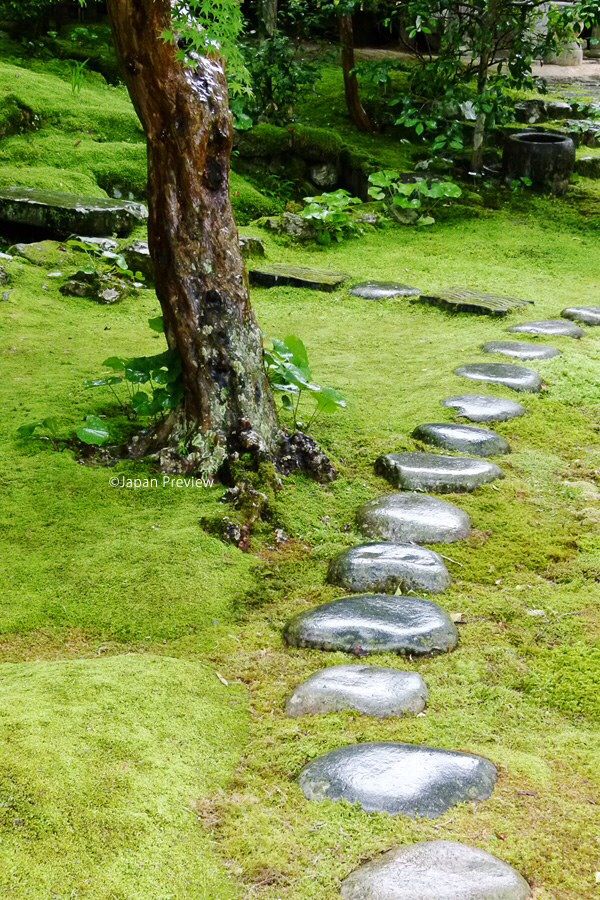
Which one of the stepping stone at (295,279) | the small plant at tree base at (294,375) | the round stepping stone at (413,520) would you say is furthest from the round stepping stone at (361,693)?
the stepping stone at (295,279)

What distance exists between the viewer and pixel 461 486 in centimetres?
438

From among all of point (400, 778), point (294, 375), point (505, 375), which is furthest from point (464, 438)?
point (400, 778)

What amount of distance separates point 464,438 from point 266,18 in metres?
8.63

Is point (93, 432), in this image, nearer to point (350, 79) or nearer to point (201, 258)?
point (201, 258)

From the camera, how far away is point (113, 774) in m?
2.24

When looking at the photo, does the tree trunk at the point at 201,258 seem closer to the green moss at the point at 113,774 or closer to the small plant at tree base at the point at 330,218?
the green moss at the point at 113,774

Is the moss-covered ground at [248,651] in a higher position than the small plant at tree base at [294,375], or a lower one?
lower

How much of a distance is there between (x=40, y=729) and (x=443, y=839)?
1011 mm

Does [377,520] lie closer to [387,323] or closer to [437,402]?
[437,402]

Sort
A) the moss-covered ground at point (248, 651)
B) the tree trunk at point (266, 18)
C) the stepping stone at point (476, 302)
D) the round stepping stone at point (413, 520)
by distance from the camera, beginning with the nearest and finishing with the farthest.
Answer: the moss-covered ground at point (248, 651), the round stepping stone at point (413, 520), the stepping stone at point (476, 302), the tree trunk at point (266, 18)

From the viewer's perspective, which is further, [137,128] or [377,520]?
[137,128]

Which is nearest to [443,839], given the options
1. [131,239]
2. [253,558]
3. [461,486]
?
[253,558]

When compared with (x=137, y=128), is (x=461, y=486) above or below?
below

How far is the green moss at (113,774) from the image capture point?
193cm
